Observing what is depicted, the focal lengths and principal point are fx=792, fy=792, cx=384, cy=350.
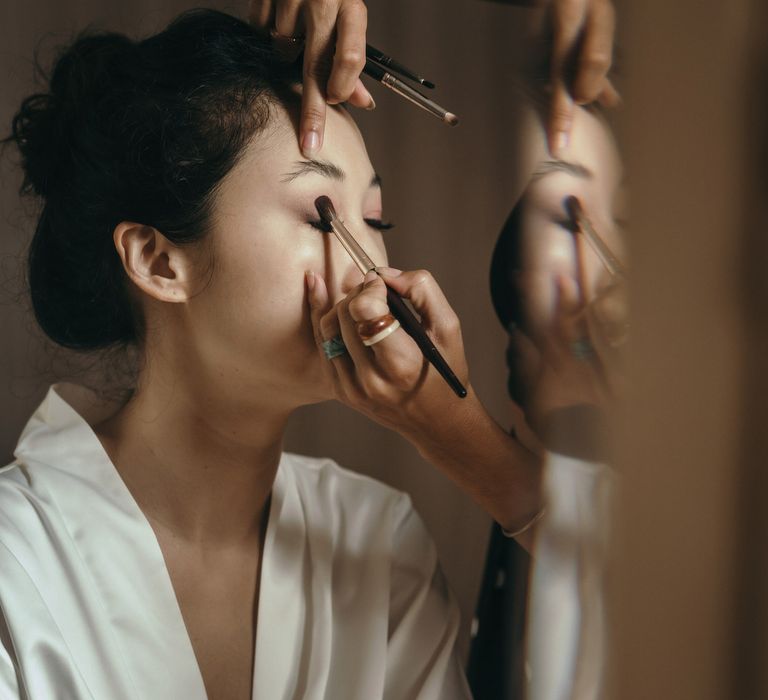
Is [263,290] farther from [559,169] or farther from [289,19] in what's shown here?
[559,169]

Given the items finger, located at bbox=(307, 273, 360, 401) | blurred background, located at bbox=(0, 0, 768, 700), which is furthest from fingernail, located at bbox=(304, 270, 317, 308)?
blurred background, located at bbox=(0, 0, 768, 700)

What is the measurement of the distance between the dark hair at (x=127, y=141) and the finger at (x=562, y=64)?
506 mm

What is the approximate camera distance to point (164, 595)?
2.40 ft

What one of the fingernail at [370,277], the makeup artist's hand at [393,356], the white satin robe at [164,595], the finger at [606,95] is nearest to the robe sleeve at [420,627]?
the white satin robe at [164,595]

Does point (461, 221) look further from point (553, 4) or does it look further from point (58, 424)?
point (553, 4)

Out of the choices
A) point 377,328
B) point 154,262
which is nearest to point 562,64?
point 377,328

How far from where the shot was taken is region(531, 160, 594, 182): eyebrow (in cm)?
25

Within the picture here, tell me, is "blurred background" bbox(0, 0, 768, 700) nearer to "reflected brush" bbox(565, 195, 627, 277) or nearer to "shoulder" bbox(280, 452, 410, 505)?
"reflected brush" bbox(565, 195, 627, 277)

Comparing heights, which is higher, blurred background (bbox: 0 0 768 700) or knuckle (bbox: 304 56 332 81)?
blurred background (bbox: 0 0 768 700)

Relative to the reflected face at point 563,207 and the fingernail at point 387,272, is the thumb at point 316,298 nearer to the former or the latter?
the fingernail at point 387,272

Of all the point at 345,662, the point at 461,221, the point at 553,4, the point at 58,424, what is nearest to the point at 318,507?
the point at 345,662

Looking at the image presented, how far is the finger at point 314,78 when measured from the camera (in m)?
0.71

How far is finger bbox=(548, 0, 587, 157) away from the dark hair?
1.66 ft

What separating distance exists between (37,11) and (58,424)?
1.70ft
